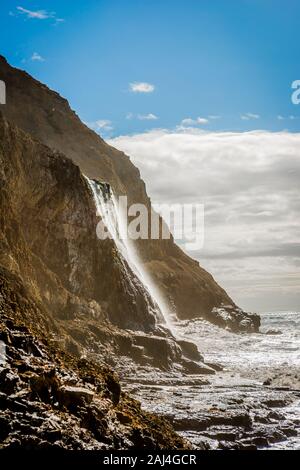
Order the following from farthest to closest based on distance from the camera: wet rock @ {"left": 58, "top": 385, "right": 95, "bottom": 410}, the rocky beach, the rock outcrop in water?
the rocky beach
wet rock @ {"left": 58, "top": 385, "right": 95, "bottom": 410}
the rock outcrop in water

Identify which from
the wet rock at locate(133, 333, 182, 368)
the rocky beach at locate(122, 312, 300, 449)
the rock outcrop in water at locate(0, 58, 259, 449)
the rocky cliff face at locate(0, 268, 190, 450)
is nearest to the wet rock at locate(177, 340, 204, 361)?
the rock outcrop in water at locate(0, 58, 259, 449)

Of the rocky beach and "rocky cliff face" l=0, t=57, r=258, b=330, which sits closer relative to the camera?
the rocky beach

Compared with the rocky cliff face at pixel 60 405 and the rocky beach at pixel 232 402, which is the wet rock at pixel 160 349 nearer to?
the rocky beach at pixel 232 402

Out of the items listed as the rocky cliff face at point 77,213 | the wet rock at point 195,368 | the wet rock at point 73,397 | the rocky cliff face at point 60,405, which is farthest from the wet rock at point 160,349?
the wet rock at point 73,397

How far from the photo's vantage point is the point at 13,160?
3117cm

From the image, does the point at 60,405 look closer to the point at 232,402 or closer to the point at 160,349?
the point at 232,402

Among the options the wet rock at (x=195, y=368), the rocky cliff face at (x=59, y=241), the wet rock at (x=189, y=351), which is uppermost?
the rocky cliff face at (x=59, y=241)

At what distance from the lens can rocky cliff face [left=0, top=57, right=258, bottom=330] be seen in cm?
3341

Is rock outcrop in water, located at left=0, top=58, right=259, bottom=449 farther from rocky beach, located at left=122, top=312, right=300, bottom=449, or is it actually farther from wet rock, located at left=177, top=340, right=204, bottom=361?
rocky beach, located at left=122, top=312, right=300, bottom=449

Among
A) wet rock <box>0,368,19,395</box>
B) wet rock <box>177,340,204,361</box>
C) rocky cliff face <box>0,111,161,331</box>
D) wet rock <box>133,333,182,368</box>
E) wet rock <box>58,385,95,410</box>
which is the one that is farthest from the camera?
wet rock <box>177,340,204,361</box>

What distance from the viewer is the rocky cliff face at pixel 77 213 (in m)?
33.4

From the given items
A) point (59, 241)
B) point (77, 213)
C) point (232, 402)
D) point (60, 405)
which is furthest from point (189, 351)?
point (60, 405)

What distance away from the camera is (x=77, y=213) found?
120 feet
